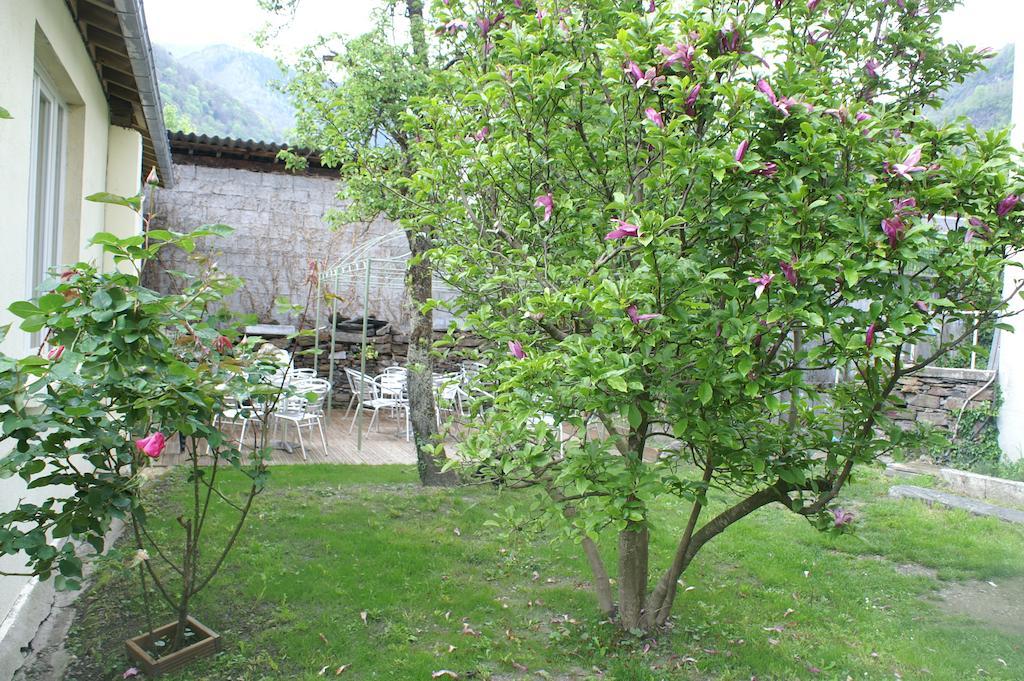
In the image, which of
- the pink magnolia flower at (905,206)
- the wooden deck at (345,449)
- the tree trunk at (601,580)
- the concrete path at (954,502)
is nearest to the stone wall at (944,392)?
the concrete path at (954,502)

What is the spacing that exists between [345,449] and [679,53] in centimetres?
679

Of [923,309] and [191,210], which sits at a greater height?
[191,210]

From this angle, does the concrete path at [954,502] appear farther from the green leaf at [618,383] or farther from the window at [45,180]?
the window at [45,180]

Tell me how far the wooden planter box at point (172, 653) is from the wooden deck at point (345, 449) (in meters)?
4.13

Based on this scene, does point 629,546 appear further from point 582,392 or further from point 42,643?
point 42,643

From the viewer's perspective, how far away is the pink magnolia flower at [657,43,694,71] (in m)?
2.49

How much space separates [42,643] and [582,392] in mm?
2645

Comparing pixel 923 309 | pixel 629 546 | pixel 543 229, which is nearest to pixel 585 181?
pixel 543 229

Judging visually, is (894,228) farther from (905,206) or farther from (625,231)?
(625,231)

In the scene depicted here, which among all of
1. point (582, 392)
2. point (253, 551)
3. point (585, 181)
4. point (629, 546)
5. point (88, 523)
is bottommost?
point (253, 551)

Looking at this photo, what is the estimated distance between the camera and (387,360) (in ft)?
39.4

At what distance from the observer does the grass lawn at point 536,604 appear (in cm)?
325

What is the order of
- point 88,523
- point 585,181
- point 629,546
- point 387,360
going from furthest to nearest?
point 387,360 → point 629,546 → point 585,181 → point 88,523

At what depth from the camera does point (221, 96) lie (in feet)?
140
